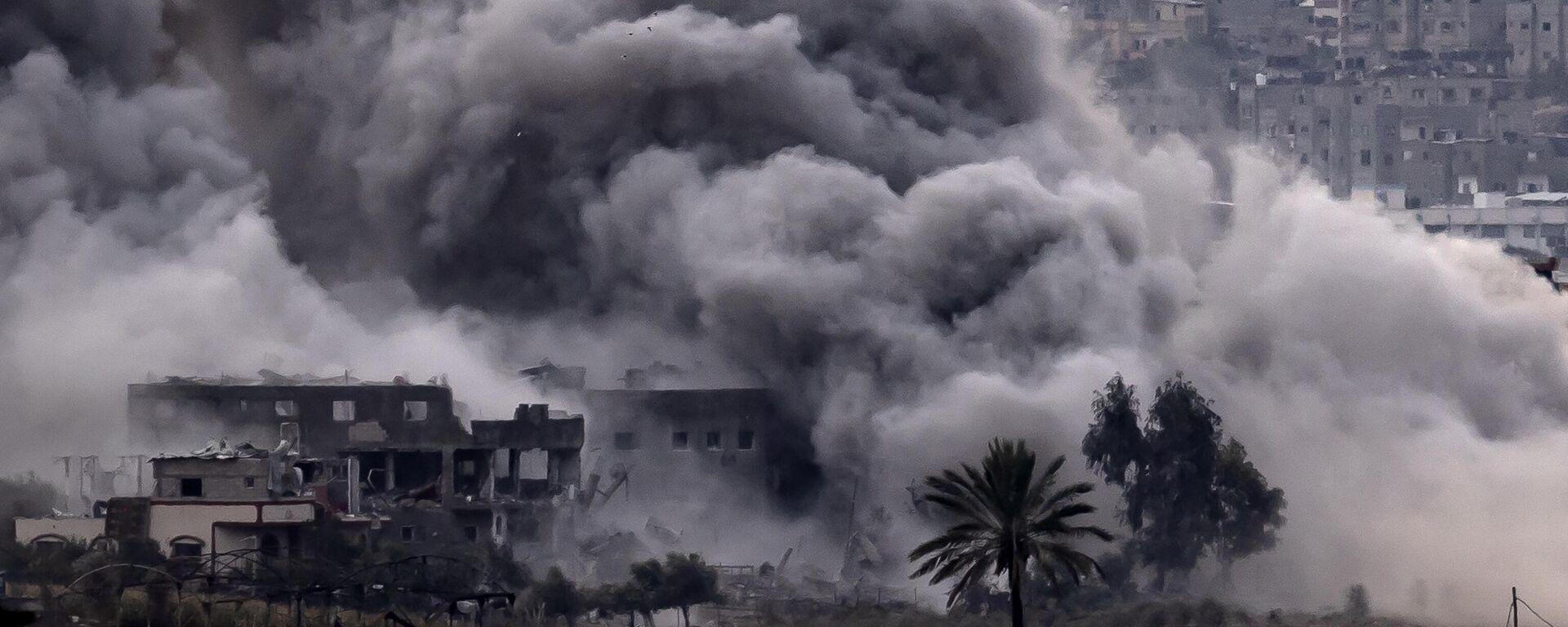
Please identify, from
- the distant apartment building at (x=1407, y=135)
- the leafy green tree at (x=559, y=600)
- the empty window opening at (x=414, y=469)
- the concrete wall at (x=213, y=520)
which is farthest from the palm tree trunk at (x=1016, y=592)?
the distant apartment building at (x=1407, y=135)

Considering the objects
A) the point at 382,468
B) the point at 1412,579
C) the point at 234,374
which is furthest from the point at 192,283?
the point at 1412,579

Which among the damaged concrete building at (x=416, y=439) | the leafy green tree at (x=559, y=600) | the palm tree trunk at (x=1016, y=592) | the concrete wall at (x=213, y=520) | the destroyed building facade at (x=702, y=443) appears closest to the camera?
the palm tree trunk at (x=1016, y=592)

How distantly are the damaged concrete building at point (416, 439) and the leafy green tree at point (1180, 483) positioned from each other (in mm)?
8237

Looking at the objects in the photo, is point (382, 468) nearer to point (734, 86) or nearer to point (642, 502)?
point (642, 502)

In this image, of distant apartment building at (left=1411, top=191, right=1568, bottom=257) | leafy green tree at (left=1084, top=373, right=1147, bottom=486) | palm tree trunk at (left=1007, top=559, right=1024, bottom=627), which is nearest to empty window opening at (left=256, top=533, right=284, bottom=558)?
leafy green tree at (left=1084, top=373, right=1147, bottom=486)

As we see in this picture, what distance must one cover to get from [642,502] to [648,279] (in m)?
5.20

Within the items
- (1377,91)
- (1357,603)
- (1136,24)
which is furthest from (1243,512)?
(1136,24)

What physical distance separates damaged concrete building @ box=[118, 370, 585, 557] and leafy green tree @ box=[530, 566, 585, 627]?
17.6ft

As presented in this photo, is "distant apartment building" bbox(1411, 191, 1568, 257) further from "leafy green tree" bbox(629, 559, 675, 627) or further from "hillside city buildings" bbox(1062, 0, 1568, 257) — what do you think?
"leafy green tree" bbox(629, 559, 675, 627)

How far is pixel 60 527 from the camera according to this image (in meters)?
49.8

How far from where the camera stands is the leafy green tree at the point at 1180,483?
50.7 m

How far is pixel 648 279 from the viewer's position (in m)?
58.8

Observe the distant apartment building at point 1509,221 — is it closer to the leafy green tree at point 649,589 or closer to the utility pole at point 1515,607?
the utility pole at point 1515,607

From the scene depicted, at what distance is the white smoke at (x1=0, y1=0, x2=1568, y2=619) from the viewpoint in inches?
2130
